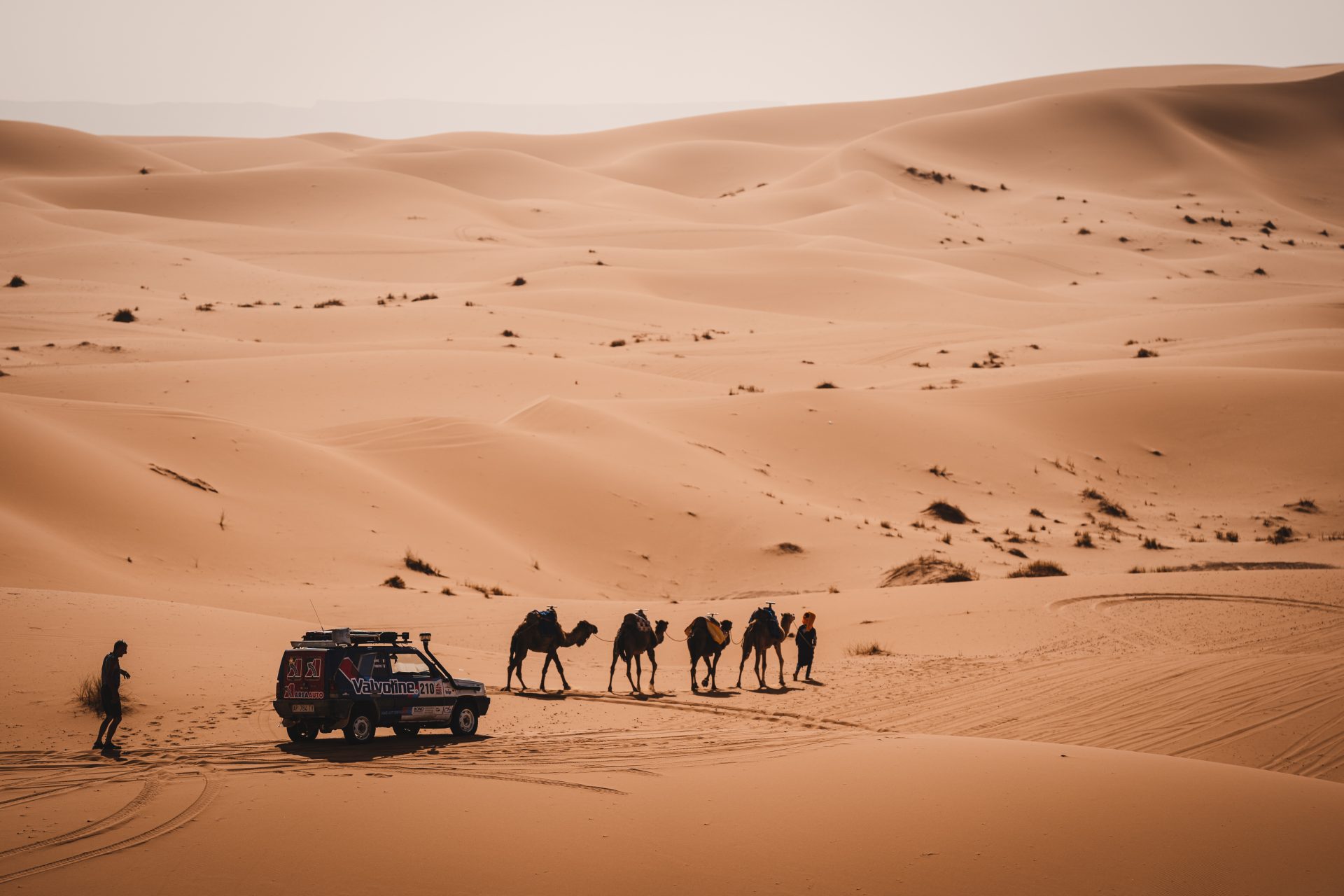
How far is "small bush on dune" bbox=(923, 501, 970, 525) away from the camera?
25.8 meters

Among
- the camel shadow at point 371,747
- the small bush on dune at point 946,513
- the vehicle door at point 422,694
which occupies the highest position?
the small bush on dune at point 946,513

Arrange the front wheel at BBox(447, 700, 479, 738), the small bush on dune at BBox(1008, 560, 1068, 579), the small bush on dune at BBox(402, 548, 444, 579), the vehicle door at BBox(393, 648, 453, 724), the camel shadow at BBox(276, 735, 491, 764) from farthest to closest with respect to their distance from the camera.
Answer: the small bush on dune at BBox(1008, 560, 1068, 579) → the small bush on dune at BBox(402, 548, 444, 579) → the front wheel at BBox(447, 700, 479, 738) → the vehicle door at BBox(393, 648, 453, 724) → the camel shadow at BBox(276, 735, 491, 764)

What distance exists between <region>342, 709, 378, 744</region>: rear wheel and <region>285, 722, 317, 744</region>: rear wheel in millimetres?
264

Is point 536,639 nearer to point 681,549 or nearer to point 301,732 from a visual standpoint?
point 301,732

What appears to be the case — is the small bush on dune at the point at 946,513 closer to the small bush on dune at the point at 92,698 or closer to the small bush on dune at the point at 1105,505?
the small bush on dune at the point at 1105,505

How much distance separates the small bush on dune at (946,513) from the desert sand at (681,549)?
0.91 meters

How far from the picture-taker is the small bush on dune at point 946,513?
25766 millimetres

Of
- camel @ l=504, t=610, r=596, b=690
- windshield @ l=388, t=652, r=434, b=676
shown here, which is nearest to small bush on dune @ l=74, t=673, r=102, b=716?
windshield @ l=388, t=652, r=434, b=676

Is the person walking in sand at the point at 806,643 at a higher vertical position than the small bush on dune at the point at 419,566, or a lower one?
lower

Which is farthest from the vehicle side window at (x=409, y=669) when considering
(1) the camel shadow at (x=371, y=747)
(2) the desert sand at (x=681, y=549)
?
(2) the desert sand at (x=681, y=549)

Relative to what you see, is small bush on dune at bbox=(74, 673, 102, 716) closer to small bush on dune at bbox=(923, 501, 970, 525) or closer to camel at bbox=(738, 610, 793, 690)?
camel at bbox=(738, 610, 793, 690)

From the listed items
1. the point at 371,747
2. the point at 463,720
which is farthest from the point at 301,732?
the point at 463,720

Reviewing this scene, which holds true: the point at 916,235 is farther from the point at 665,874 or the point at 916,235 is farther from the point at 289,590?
the point at 665,874

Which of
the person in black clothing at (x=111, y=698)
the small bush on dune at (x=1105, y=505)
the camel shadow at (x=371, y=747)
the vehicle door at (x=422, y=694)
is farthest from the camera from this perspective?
the small bush on dune at (x=1105, y=505)
